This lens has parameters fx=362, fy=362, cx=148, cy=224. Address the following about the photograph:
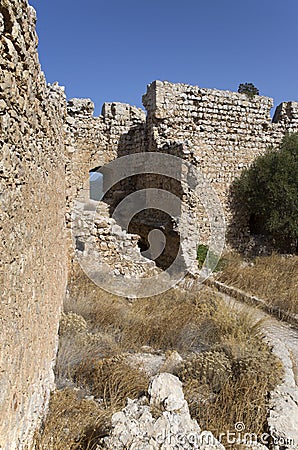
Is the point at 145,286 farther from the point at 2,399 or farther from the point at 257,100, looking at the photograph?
the point at 257,100

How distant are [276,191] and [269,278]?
11.5ft

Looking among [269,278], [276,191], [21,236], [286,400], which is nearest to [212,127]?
[276,191]

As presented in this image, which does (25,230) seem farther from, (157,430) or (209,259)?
(209,259)

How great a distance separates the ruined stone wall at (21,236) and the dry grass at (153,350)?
40 centimetres

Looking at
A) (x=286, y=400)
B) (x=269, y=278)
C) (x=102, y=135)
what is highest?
(x=102, y=135)

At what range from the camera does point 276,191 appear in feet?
35.4

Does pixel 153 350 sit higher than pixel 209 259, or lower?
lower

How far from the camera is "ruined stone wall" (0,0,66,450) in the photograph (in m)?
1.92

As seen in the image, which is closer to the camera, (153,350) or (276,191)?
(153,350)

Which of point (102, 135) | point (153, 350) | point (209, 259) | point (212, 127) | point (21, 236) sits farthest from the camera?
point (102, 135)

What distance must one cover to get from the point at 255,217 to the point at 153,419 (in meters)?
11.3

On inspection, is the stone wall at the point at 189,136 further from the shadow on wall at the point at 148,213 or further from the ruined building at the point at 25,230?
the ruined building at the point at 25,230

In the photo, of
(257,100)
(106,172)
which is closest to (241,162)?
(257,100)

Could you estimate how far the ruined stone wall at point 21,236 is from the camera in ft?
6.31
